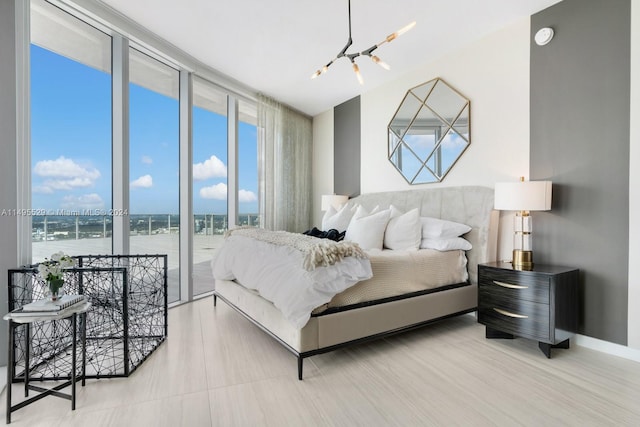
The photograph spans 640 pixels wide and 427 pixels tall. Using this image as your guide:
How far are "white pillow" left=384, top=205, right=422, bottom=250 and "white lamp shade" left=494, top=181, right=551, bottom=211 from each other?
0.82m

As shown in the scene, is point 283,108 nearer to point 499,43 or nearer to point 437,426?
point 499,43

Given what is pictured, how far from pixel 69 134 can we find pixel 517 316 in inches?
154

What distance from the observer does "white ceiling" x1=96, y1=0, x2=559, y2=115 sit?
2.70m

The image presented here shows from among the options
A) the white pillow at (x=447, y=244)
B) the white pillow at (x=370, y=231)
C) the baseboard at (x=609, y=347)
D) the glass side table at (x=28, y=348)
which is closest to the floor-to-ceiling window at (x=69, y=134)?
the glass side table at (x=28, y=348)

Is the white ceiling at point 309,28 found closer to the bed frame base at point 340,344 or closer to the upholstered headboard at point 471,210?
the upholstered headboard at point 471,210

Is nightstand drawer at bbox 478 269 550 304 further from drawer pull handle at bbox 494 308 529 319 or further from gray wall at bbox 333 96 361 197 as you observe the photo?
gray wall at bbox 333 96 361 197

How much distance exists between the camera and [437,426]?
1.60 metres

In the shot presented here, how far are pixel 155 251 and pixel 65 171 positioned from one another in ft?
4.22

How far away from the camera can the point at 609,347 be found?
2.41 m

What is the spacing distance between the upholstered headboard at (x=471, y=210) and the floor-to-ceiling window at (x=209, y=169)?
2476 millimetres

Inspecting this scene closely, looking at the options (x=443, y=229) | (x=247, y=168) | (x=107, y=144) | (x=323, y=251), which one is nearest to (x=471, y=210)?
(x=443, y=229)

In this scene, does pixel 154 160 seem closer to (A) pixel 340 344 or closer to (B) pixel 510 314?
(A) pixel 340 344

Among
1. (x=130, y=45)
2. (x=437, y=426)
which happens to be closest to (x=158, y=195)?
(x=130, y=45)

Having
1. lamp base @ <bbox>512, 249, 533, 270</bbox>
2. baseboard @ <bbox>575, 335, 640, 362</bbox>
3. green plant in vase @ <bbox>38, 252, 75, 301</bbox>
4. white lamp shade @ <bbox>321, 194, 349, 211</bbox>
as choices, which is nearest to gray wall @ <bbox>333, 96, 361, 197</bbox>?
white lamp shade @ <bbox>321, 194, 349, 211</bbox>
